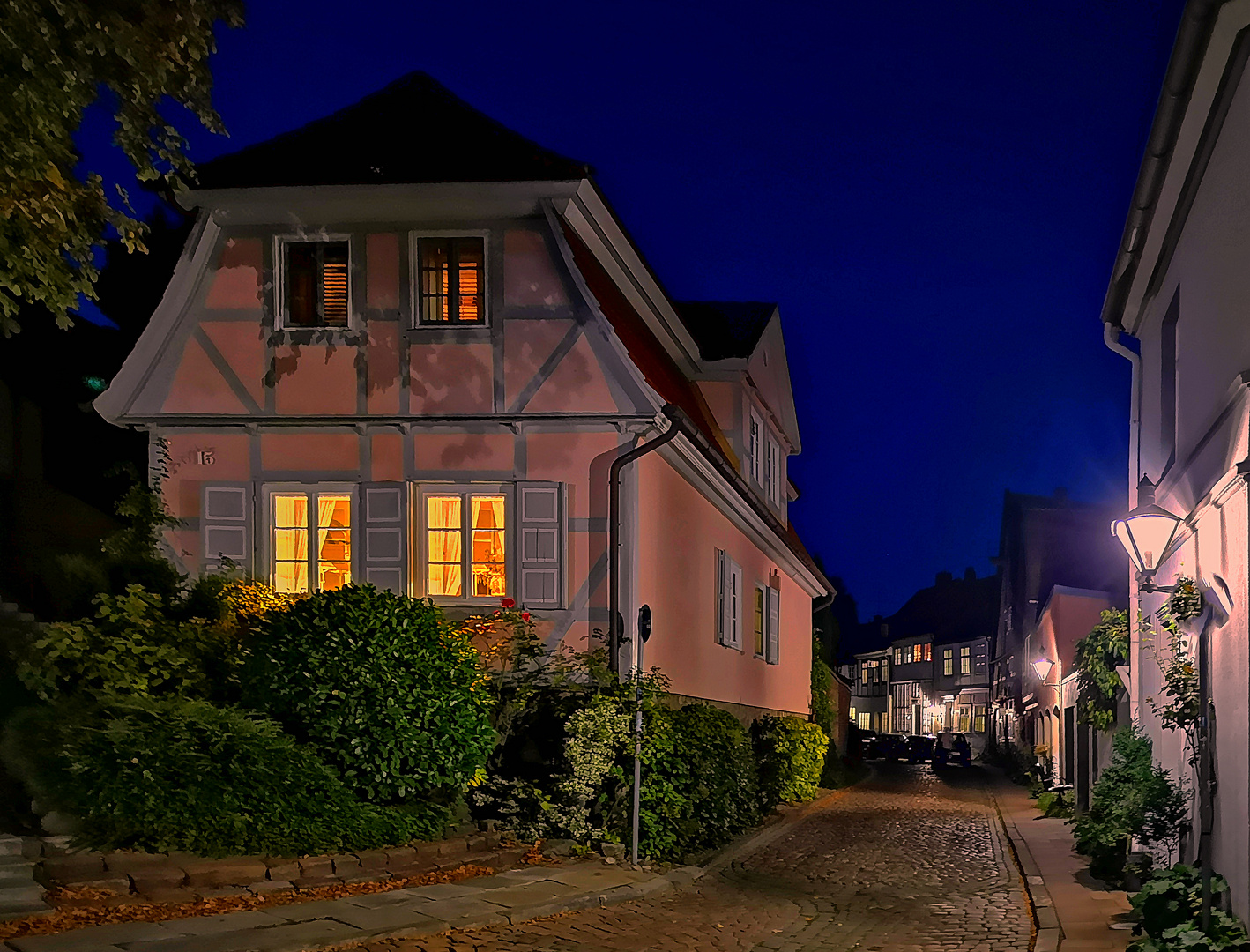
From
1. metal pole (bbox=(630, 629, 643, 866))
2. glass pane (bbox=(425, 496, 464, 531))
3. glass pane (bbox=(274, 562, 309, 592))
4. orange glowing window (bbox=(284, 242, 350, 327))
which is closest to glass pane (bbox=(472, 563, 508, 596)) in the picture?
glass pane (bbox=(425, 496, 464, 531))

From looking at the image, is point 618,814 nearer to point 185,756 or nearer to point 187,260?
point 185,756

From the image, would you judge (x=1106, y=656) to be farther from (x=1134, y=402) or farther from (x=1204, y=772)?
(x=1204, y=772)

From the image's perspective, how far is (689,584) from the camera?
1734 cm

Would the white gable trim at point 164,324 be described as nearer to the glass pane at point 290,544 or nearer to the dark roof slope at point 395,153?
the dark roof slope at point 395,153

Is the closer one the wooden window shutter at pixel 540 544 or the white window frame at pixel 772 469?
the wooden window shutter at pixel 540 544

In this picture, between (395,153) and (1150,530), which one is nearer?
(1150,530)

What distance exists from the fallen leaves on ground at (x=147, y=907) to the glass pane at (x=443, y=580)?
15.2 ft

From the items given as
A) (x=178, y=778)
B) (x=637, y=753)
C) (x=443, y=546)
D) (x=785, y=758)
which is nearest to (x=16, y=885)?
(x=178, y=778)

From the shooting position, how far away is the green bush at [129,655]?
1133 centimetres

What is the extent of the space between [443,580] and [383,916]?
592cm

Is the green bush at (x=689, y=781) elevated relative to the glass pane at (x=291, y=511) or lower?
lower

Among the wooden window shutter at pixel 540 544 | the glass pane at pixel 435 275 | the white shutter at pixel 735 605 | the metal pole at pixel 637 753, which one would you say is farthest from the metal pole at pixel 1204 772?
the white shutter at pixel 735 605

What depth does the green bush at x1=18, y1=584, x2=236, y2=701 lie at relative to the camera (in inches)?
446

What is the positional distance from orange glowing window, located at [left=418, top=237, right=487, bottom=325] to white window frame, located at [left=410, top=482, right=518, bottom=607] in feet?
6.54
